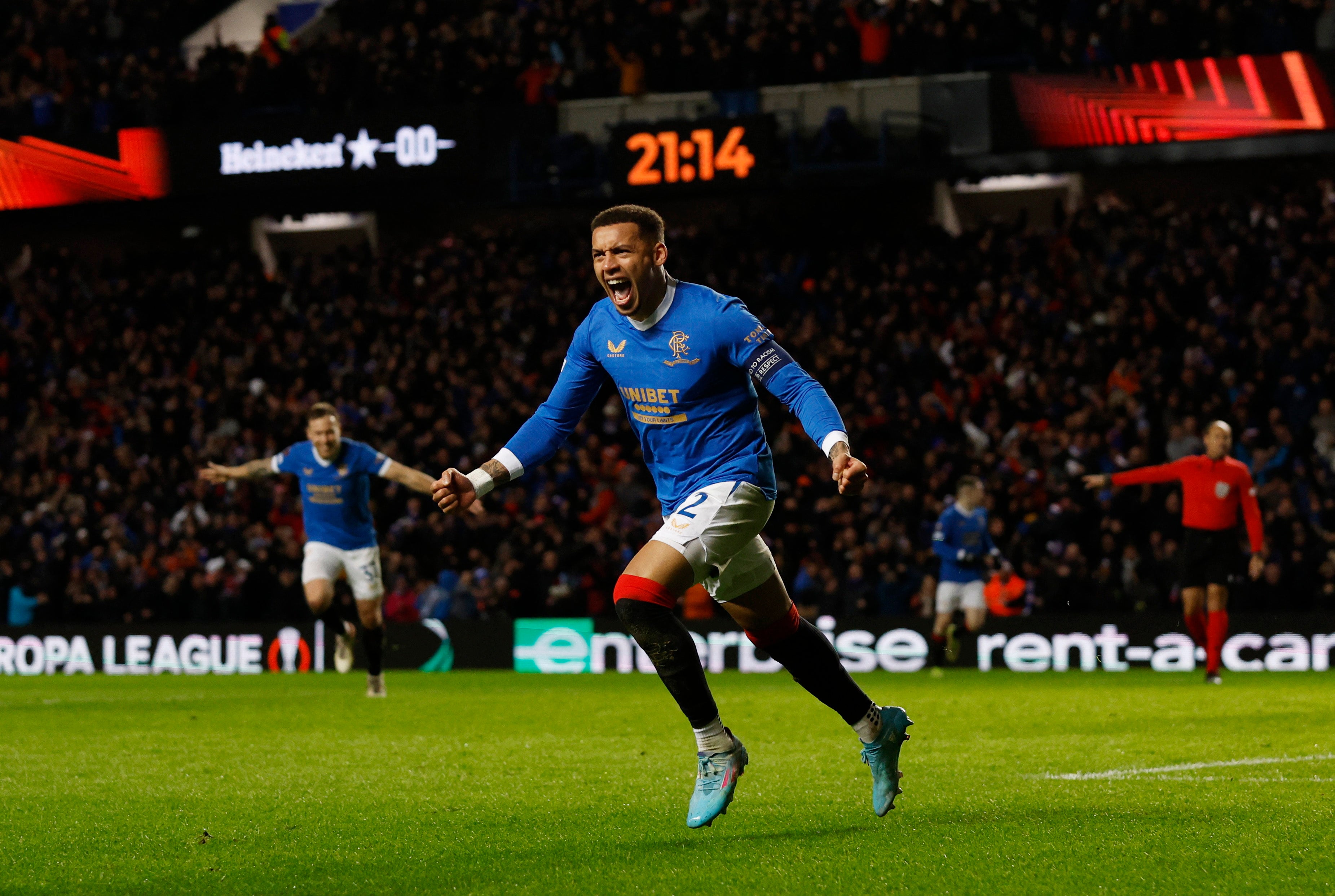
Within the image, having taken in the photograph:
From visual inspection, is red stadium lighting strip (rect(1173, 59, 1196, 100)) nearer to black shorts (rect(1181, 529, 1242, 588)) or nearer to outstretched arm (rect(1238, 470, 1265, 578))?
outstretched arm (rect(1238, 470, 1265, 578))

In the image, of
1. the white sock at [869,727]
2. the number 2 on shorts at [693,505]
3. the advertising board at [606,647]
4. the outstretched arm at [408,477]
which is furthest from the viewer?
the advertising board at [606,647]

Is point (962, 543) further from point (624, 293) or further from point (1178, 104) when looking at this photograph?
point (624, 293)

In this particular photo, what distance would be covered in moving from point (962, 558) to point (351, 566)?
6.48 m

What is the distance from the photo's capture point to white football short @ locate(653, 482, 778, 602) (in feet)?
19.8

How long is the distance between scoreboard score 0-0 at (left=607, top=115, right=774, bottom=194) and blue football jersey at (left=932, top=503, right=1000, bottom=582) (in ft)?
30.9

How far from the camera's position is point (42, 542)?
2455 cm

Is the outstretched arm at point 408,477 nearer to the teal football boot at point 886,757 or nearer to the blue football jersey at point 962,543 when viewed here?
the blue football jersey at point 962,543

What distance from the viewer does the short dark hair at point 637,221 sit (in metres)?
6.25

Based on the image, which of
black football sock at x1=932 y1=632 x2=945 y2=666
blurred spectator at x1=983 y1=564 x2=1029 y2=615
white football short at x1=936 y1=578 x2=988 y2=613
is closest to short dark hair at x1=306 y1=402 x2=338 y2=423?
white football short at x1=936 y1=578 x2=988 y2=613

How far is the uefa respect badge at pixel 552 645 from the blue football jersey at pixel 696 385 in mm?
13734

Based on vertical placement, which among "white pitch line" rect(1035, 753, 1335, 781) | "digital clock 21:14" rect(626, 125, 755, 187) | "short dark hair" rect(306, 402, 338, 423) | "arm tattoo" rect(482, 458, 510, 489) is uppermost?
"digital clock 21:14" rect(626, 125, 755, 187)

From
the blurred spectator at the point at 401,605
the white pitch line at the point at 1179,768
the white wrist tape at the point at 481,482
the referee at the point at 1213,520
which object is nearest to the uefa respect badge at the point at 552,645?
the blurred spectator at the point at 401,605

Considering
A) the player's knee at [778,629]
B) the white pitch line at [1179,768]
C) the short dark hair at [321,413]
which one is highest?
the short dark hair at [321,413]

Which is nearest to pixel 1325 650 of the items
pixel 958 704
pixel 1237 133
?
pixel 958 704
